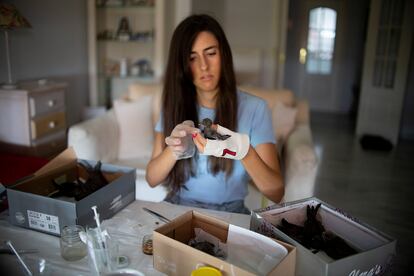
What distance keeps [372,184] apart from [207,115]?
7.53 feet

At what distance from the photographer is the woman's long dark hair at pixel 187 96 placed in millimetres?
1196

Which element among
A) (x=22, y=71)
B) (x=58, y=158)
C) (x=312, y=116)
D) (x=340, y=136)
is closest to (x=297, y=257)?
(x=58, y=158)

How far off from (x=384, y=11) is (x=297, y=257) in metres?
4.30

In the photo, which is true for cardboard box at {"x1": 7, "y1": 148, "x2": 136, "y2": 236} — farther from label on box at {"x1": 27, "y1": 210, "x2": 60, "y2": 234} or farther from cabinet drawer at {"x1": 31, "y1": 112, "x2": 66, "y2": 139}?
cabinet drawer at {"x1": 31, "y1": 112, "x2": 66, "y2": 139}

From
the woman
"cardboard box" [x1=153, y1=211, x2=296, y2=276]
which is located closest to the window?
the woman

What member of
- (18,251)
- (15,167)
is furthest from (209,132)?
(15,167)

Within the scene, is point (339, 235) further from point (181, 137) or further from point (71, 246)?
point (71, 246)

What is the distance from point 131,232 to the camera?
36.4 inches

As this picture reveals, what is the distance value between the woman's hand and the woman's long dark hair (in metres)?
0.34

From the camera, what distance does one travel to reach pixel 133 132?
2.34 meters

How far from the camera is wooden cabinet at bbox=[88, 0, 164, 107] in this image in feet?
10.1

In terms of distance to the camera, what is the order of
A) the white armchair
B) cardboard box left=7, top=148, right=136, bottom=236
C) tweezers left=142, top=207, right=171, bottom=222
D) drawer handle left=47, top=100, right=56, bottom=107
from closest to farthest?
cardboard box left=7, top=148, right=136, bottom=236
tweezers left=142, top=207, right=171, bottom=222
the white armchair
drawer handle left=47, top=100, right=56, bottom=107

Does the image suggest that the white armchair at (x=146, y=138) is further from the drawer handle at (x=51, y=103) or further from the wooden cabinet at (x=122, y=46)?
the wooden cabinet at (x=122, y=46)

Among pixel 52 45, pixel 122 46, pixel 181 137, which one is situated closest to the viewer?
pixel 181 137
